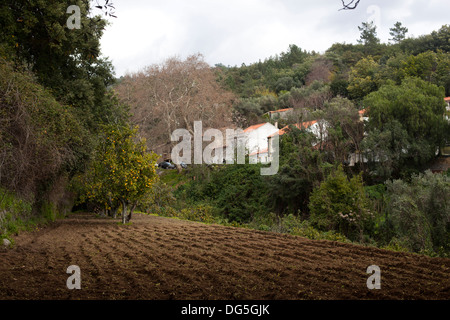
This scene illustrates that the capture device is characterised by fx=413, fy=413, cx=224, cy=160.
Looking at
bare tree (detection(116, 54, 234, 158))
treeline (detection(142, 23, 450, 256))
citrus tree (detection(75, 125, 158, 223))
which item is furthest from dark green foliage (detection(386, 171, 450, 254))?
bare tree (detection(116, 54, 234, 158))

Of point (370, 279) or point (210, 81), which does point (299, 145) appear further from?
point (370, 279)

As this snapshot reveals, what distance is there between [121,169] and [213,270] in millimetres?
9791

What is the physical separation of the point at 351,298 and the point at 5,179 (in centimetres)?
982

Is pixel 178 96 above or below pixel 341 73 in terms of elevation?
below

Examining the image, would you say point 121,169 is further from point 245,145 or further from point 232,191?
point 245,145

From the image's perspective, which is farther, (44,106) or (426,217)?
(426,217)

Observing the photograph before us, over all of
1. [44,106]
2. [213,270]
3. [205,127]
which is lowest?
[213,270]

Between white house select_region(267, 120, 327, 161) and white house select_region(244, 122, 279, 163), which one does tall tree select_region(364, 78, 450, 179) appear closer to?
white house select_region(267, 120, 327, 161)

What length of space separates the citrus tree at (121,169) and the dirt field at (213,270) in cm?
445

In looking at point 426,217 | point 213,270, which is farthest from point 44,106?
point 426,217

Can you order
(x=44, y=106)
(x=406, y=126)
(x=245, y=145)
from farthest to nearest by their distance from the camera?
(x=245, y=145), (x=406, y=126), (x=44, y=106)

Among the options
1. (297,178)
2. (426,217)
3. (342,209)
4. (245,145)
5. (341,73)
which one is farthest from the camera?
(341,73)

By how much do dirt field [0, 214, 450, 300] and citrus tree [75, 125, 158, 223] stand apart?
14.6ft

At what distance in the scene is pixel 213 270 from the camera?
7238mm
